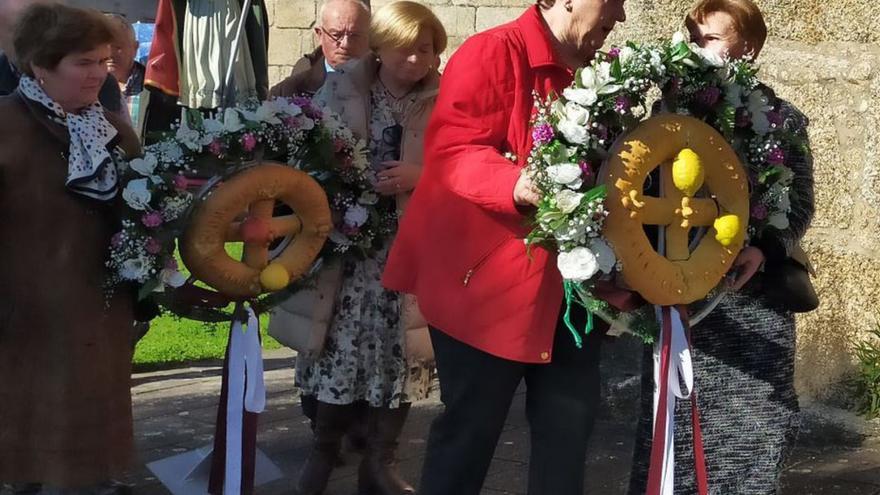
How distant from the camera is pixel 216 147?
14.4ft

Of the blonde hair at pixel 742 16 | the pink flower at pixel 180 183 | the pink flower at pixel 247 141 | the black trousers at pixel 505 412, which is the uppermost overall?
the blonde hair at pixel 742 16

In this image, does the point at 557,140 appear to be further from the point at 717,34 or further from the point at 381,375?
the point at 381,375

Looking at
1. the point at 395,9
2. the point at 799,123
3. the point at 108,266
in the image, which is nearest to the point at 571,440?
the point at 799,123

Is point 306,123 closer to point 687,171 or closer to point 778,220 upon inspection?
point 687,171

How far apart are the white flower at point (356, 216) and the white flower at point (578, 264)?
1.60m

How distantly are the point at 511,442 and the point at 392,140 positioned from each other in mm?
1577

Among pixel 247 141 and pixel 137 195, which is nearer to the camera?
pixel 137 195

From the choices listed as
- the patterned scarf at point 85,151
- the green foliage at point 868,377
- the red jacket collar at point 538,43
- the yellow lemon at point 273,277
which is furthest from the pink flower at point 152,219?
the green foliage at point 868,377

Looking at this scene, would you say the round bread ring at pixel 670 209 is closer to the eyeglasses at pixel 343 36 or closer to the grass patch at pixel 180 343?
the eyeglasses at pixel 343 36

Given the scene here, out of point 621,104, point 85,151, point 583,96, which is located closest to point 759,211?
point 621,104

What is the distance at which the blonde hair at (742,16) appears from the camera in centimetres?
435

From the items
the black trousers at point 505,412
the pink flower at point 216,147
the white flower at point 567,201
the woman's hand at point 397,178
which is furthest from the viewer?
the woman's hand at point 397,178

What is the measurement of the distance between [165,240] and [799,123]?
2.07 metres

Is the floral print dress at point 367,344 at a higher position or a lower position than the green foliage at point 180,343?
higher
